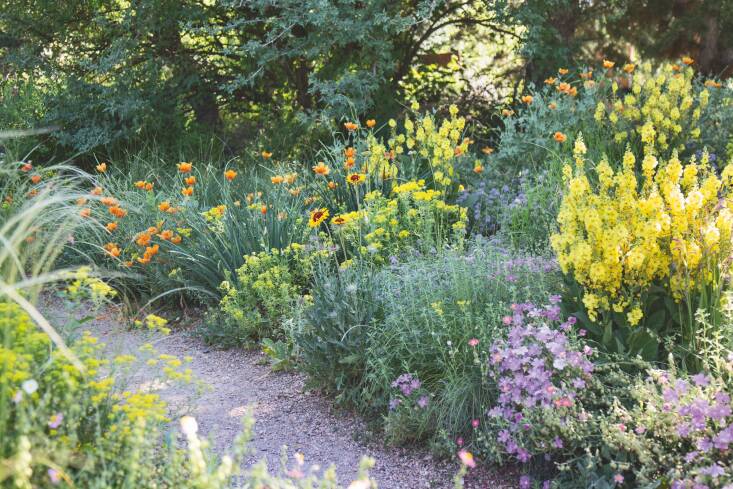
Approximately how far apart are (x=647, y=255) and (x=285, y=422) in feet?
5.58

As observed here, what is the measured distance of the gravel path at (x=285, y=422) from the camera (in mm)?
2941

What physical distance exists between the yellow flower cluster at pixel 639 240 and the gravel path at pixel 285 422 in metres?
0.87

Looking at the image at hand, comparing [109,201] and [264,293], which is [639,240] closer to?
[264,293]

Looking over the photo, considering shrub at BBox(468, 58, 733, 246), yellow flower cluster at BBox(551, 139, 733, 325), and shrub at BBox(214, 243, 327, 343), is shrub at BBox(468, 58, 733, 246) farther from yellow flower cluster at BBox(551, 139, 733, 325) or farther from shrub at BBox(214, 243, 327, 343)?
yellow flower cluster at BBox(551, 139, 733, 325)

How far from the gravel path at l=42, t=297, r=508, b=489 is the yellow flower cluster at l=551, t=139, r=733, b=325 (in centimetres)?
87

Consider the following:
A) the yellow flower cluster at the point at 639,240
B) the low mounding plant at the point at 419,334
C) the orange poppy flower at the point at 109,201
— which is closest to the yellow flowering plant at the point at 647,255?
the yellow flower cluster at the point at 639,240

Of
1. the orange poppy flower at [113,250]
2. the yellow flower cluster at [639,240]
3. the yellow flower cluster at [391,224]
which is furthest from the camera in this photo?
the orange poppy flower at [113,250]

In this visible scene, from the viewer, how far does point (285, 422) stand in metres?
3.34

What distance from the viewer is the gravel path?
2.94 m

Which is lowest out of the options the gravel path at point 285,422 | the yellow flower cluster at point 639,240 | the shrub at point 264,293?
the gravel path at point 285,422

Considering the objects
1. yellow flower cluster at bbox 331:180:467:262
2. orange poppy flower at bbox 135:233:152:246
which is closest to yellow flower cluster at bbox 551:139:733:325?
yellow flower cluster at bbox 331:180:467:262

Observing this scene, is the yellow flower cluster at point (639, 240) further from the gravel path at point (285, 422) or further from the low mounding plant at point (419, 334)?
the gravel path at point (285, 422)

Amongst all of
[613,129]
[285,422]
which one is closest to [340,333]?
[285,422]

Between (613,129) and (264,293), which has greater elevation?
(613,129)
